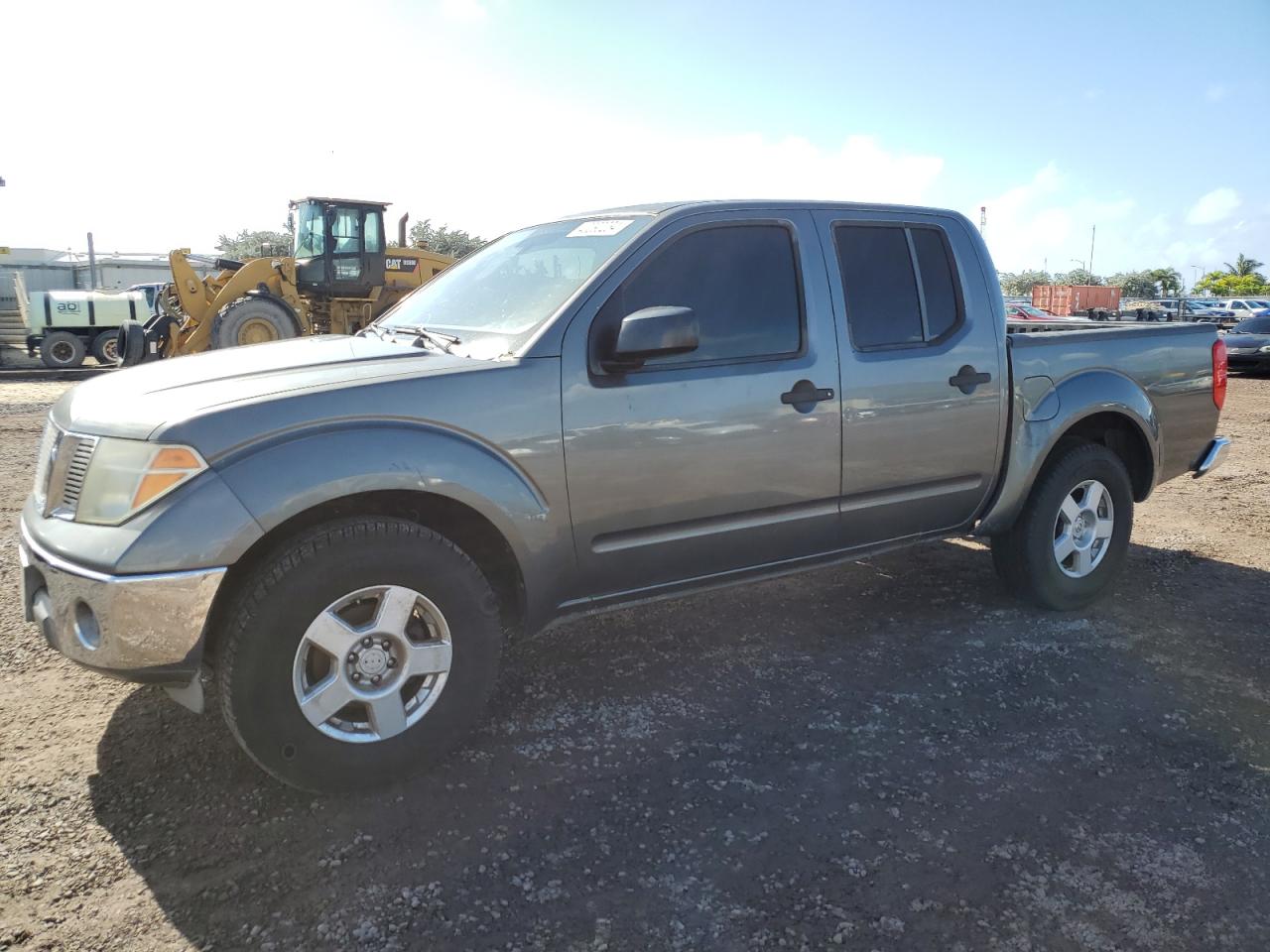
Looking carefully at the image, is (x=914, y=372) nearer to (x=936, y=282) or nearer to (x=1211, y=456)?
(x=936, y=282)

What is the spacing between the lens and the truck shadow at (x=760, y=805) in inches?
93.1

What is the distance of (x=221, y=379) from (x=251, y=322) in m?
12.9

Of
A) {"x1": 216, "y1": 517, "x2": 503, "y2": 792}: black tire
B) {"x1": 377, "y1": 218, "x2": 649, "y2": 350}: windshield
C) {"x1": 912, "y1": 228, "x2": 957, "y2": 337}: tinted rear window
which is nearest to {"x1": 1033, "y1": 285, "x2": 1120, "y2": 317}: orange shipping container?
{"x1": 912, "y1": 228, "x2": 957, "y2": 337}: tinted rear window

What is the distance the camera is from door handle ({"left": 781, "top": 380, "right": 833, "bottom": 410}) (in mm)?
3523

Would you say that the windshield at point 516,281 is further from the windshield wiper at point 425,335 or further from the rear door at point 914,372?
the rear door at point 914,372

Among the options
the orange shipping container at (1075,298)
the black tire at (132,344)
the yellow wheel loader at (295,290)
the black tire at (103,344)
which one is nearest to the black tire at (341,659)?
the yellow wheel loader at (295,290)

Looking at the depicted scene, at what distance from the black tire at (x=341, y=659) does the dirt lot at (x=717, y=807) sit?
0.50 ft

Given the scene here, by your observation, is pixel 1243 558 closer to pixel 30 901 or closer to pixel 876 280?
pixel 876 280

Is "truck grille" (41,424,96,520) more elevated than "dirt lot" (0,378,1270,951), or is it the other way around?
"truck grille" (41,424,96,520)

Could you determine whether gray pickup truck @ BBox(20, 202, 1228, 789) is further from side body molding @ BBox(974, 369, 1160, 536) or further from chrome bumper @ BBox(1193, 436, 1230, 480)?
chrome bumper @ BBox(1193, 436, 1230, 480)

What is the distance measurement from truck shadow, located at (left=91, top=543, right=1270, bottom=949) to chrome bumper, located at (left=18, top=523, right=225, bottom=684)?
50 centimetres

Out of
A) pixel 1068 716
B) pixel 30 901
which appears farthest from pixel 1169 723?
pixel 30 901

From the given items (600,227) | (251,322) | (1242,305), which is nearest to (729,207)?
(600,227)

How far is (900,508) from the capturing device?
397 cm
